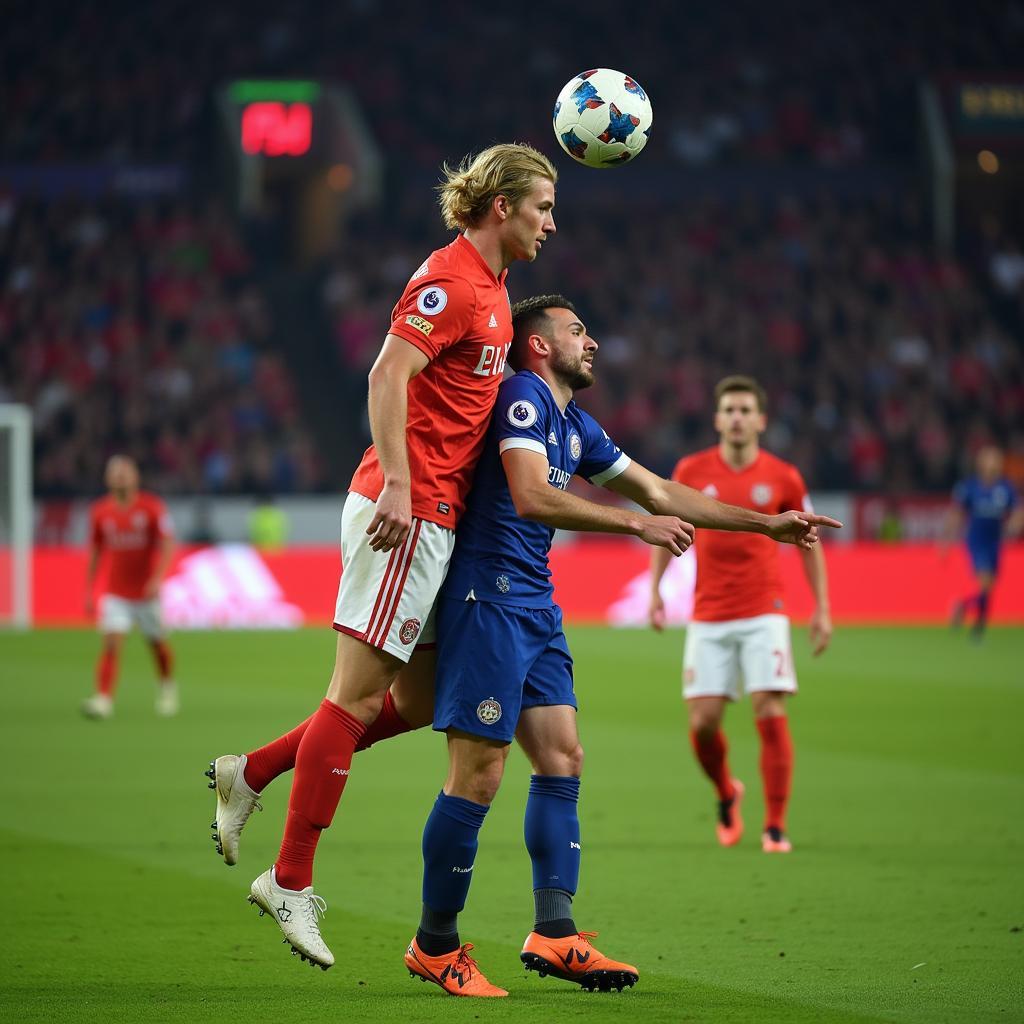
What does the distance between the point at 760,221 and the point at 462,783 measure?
99.5 ft

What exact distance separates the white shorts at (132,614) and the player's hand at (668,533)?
955 cm

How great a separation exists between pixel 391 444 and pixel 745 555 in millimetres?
4016

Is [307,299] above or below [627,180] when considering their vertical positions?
below

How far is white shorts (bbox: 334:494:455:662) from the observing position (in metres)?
5.19

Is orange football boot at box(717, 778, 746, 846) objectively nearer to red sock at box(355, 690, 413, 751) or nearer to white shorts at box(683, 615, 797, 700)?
white shorts at box(683, 615, 797, 700)

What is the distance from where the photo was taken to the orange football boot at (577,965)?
5289 mm

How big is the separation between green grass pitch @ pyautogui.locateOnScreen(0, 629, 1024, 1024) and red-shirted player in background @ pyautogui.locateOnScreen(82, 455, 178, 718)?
623mm

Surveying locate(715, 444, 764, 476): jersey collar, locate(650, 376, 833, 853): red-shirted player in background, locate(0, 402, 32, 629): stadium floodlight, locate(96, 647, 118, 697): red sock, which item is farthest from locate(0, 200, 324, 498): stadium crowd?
locate(650, 376, 833, 853): red-shirted player in background

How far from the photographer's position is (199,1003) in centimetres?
515

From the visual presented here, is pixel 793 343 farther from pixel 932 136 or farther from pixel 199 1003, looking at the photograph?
pixel 199 1003

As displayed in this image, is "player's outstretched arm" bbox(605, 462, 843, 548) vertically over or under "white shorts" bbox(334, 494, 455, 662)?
over

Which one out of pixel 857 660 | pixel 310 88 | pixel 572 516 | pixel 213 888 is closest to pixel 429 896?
pixel 572 516

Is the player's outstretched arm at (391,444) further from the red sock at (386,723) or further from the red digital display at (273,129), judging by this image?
the red digital display at (273,129)

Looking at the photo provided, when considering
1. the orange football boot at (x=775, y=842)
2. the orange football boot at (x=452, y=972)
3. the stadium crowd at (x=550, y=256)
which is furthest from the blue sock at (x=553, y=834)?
the stadium crowd at (x=550, y=256)
